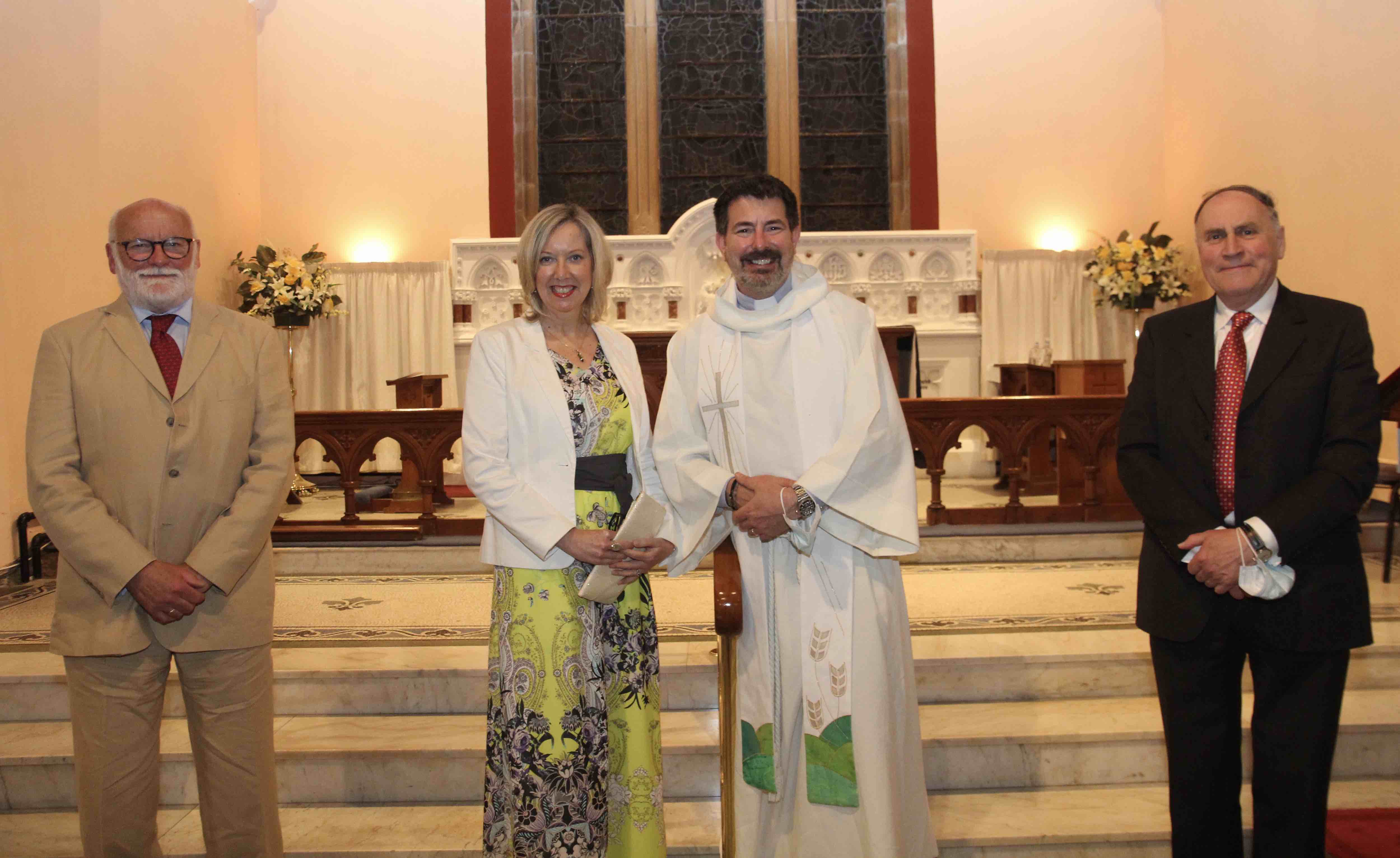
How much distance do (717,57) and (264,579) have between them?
8.02 metres

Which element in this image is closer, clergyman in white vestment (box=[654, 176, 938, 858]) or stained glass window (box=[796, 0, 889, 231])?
clergyman in white vestment (box=[654, 176, 938, 858])

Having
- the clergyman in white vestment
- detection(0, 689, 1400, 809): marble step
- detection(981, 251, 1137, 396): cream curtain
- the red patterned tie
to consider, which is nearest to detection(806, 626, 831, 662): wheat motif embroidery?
Answer: the clergyman in white vestment

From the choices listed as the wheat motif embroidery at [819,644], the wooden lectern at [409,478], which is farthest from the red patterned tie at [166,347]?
the wooden lectern at [409,478]

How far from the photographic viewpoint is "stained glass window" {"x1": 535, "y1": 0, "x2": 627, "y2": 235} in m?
9.44

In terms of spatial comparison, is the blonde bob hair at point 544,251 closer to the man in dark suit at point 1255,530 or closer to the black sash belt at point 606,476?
the black sash belt at point 606,476

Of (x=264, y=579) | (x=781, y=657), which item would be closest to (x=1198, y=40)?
(x=781, y=657)

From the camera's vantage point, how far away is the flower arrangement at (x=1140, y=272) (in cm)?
840

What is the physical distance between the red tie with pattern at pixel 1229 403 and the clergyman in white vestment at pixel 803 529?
0.66 meters

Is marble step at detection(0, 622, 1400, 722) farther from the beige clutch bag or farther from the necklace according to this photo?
the necklace

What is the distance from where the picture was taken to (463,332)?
28.9 ft

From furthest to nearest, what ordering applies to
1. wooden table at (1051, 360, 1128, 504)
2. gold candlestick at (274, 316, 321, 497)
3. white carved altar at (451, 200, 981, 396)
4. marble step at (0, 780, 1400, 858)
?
1. white carved altar at (451, 200, 981, 396)
2. gold candlestick at (274, 316, 321, 497)
3. wooden table at (1051, 360, 1128, 504)
4. marble step at (0, 780, 1400, 858)

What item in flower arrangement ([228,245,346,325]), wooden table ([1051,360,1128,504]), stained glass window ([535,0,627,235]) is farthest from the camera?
stained glass window ([535,0,627,235])

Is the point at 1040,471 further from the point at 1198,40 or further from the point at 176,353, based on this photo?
the point at 176,353

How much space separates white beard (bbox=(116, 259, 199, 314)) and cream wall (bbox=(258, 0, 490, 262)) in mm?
6919
